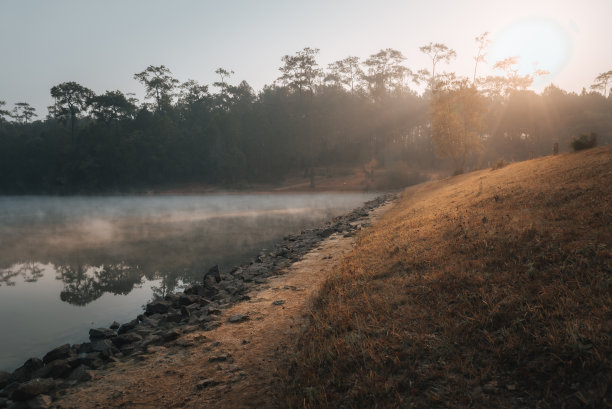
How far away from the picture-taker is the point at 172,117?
305 feet

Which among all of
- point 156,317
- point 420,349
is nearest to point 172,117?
point 156,317

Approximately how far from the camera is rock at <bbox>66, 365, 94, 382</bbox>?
6227 mm

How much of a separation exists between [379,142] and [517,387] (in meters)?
83.3

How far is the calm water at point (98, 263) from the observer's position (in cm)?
1045

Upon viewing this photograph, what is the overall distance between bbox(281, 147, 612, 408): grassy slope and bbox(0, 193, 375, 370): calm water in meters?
7.95

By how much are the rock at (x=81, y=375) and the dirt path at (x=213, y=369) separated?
143 millimetres

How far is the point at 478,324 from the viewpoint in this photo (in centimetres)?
509

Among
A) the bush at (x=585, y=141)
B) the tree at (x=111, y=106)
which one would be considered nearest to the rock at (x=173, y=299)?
the bush at (x=585, y=141)

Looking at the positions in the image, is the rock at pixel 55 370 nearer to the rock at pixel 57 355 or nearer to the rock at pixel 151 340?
the rock at pixel 57 355

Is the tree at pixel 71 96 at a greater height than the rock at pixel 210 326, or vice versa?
the tree at pixel 71 96

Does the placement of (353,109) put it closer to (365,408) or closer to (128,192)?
(128,192)

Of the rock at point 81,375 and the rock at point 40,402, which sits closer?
the rock at point 40,402

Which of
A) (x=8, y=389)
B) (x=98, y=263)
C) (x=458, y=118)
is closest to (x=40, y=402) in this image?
(x=8, y=389)

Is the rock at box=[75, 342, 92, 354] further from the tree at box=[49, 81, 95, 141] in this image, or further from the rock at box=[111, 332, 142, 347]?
the tree at box=[49, 81, 95, 141]
